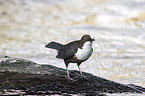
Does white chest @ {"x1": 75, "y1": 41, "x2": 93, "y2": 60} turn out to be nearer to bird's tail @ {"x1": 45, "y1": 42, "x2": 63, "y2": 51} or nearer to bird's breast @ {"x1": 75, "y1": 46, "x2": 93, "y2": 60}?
bird's breast @ {"x1": 75, "y1": 46, "x2": 93, "y2": 60}

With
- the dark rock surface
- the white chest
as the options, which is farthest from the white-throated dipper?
the dark rock surface

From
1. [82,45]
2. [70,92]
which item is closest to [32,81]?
[70,92]

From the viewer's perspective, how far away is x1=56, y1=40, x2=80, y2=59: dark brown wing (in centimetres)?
232

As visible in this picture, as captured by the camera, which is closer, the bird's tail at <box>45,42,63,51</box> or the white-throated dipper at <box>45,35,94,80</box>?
the white-throated dipper at <box>45,35,94,80</box>

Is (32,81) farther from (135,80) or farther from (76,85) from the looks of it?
(135,80)

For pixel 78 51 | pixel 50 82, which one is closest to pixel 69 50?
pixel 78 51

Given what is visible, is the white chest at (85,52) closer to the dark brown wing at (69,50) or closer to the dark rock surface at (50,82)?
the dark brown wing at (69,50)

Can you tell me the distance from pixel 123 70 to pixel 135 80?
258mm

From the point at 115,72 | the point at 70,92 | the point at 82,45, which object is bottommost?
the point at 70,92

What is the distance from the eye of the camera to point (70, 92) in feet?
7.52

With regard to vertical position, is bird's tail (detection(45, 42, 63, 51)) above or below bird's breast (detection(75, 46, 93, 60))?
above

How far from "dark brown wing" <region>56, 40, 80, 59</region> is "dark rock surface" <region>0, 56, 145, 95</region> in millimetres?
258

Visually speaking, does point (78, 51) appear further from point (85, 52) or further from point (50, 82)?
point (50, 82)

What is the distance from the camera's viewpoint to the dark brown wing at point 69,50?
232 centimetres
